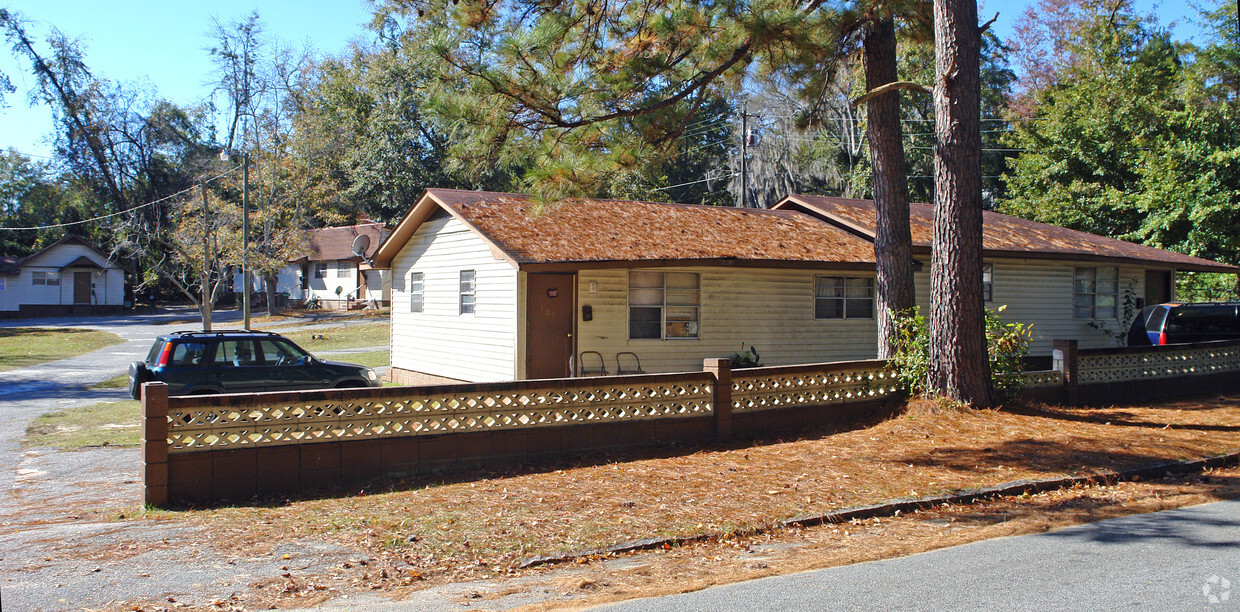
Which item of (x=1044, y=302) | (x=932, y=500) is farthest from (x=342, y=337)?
(x=932, y=500)

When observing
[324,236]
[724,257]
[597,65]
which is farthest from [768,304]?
[324,236]

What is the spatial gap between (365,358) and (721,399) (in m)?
16.4

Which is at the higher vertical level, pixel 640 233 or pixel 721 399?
pixel 640 233

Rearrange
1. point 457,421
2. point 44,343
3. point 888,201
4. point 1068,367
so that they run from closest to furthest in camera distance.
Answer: point 457,421
point 888,201
point 1068,367
point 44,343

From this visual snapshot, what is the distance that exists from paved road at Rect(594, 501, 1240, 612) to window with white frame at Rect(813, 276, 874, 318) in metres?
11.3

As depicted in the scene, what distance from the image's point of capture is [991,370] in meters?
12.2

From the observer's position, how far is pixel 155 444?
7.53 meters

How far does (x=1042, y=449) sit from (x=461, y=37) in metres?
8.63

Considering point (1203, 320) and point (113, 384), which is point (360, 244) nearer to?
point (113, 384)

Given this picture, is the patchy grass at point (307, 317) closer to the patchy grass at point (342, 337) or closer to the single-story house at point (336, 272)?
the single-story house at point (336, 272)

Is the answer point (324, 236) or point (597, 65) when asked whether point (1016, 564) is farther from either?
point (324, 236)

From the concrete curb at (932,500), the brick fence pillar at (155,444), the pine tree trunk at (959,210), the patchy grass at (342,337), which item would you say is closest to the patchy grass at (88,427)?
the brick fence pillar at (155,444)

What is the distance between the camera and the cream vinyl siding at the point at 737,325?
15.9m

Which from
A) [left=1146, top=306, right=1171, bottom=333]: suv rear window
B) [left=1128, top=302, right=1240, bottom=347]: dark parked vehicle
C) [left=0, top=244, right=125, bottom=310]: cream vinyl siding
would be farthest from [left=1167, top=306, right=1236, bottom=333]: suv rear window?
[left=0, top=244, right=125, bottom=310]: cream vinyl siding
